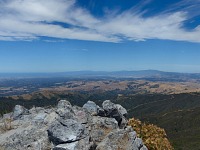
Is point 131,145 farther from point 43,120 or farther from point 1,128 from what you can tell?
point 1,128

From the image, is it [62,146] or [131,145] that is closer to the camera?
[62,146]

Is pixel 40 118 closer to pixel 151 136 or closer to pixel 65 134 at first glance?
pixel 65 134

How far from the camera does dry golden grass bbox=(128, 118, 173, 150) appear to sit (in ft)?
137

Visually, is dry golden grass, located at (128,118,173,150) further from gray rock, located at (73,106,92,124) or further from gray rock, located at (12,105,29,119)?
gray rock, located at (12,105,29,119)

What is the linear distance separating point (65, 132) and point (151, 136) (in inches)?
875

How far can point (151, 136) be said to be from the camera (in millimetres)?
44281

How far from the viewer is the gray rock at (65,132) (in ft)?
82.6

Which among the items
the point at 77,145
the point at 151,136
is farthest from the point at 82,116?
the point at 151,136

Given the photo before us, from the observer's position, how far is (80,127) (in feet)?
86.6

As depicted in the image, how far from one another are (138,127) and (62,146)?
78.2 feet

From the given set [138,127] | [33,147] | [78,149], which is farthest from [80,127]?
[138,127]

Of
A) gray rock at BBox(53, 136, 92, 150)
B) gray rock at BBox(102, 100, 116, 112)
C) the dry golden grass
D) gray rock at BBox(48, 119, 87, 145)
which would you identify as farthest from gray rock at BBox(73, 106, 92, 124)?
the dry golden grass

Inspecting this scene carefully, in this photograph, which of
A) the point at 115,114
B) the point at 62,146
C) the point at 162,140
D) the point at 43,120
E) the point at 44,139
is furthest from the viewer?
the point at 162,140

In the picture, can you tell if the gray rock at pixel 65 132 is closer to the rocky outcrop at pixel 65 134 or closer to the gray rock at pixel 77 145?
the rocky outcrop at pixel 65 134
